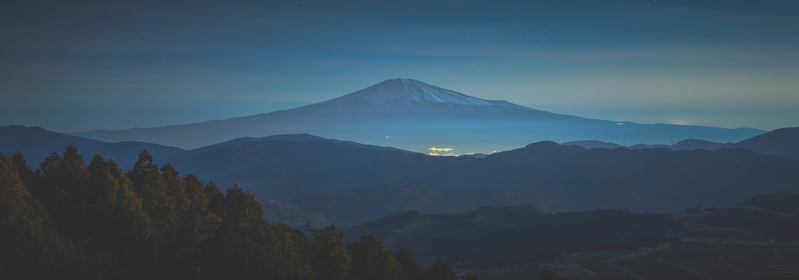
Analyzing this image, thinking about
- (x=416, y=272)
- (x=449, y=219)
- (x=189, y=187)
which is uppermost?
(x=189, y=187)

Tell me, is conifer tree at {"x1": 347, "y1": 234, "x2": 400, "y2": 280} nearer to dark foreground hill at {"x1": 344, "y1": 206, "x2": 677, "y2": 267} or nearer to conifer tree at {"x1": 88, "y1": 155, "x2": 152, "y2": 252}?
conifer tree at {"x1": 88, "y1": 155, "x2": 152, "y2": 252}

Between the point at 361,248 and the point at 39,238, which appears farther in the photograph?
the point at 361,248

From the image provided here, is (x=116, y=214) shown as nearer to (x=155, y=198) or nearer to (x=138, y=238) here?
(x=138, y=238)

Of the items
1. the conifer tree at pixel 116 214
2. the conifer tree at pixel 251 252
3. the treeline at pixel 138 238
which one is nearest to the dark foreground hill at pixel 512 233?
the treeline at pixel 138 238

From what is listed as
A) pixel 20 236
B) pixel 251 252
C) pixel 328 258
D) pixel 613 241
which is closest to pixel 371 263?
pixel 328 258

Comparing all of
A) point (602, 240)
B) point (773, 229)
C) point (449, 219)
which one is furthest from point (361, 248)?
point (449, 219)

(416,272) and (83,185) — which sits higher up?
(83,185)

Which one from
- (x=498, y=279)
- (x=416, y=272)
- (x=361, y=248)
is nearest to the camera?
(x=361, y=248)

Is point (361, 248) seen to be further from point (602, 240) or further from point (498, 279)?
point (602, 240)

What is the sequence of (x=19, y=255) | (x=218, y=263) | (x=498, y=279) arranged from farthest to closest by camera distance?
(x=498, y=279)
(x=218, y=263)
(x=19, y=255)
